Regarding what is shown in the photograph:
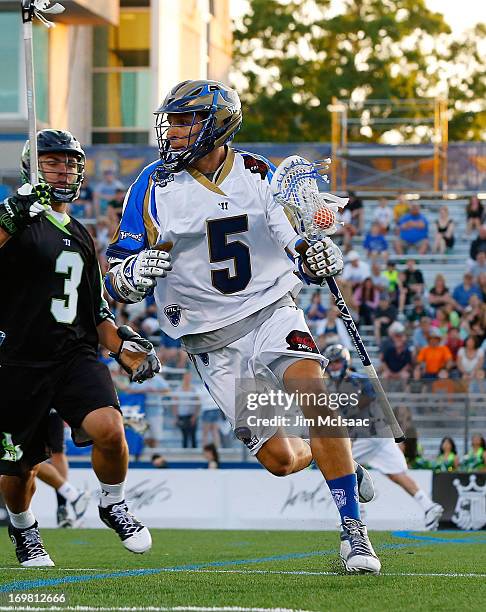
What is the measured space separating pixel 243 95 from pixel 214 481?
30.6m

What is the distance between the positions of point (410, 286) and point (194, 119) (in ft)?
36.9

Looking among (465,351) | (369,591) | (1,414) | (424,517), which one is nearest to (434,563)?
(369,591)

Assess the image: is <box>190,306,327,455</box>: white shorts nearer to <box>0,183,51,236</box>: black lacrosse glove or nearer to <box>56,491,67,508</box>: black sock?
<box>0,183,51,236</box>: black lacrosse glove

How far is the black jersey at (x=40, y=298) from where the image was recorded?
22.0 feet

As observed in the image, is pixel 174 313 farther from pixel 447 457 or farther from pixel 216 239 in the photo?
pixel 447 457

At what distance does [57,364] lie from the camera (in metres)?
6.71

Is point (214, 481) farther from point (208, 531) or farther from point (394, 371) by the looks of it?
point (394, 371)

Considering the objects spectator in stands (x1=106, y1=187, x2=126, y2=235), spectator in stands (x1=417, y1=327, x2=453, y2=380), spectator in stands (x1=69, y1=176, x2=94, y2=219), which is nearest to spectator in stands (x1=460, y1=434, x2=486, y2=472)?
spectator in stands (x1=417, y1=327, x2=453, y2=380)

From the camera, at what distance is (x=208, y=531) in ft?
42.9

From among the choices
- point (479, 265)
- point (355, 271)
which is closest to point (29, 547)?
point (355, 271)

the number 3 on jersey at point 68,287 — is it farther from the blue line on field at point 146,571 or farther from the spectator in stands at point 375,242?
the spectator in stands at point 375,242

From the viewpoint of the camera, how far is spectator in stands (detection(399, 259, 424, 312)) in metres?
17.5

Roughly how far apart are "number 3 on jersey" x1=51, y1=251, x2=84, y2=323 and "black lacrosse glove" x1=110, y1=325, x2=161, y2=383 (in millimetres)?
264

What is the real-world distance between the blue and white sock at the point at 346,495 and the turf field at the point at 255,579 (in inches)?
11.1
